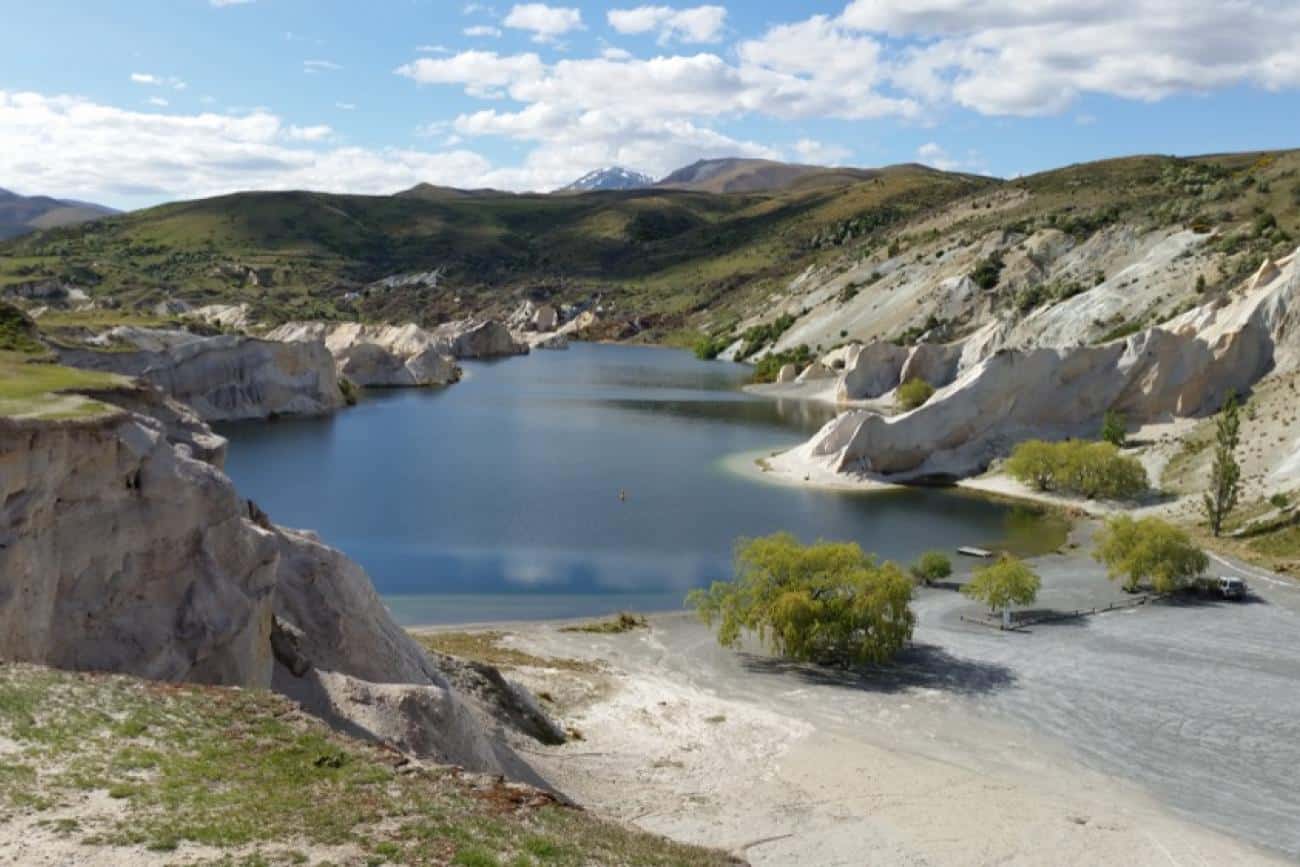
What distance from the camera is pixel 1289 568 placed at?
1766 inches

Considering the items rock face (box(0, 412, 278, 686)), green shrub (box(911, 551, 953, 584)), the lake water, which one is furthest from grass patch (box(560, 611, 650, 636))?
rock face (box(0, 412, 278, 686))

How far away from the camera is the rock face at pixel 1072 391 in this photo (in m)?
68.1

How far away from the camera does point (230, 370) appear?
94688mm

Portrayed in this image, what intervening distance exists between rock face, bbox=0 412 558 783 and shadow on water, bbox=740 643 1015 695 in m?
12.5

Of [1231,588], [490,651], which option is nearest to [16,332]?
[490,651]

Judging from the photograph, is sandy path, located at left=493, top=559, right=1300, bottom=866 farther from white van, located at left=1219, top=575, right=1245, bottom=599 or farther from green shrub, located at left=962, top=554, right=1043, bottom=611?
white van, located at left=1219, top=575, right=1245, bottom=599

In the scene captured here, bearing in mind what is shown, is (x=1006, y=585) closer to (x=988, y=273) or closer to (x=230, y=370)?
(x=230, y=370)

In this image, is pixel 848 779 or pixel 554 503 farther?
pixel 554 503

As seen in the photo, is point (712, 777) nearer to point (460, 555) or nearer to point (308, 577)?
point (308, 577)

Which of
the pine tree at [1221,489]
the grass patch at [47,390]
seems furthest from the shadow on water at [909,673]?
the pine tree at [1221,489]

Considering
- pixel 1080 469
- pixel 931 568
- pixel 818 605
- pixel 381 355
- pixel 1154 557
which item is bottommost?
pixel 931 568

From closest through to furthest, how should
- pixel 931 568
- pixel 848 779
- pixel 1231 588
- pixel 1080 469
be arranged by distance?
pixel 848 779 → pixel 1231 588 → pixel 931 568 → pixel 1080 469

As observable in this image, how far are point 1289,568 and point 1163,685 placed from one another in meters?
16.6

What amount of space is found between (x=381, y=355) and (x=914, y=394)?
62652 millimetres
